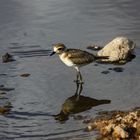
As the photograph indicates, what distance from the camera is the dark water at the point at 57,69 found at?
12.4 metres

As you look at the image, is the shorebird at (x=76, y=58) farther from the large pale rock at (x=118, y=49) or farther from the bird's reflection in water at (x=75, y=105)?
the large pale rock at (x=118, y=49)

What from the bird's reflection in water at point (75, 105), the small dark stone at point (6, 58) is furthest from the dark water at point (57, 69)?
the small dark stone at point (6, 58)

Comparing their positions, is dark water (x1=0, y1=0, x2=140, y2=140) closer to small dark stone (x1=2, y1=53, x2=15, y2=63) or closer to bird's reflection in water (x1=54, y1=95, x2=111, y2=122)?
bird's reflection in water (x1=54, y1=95, x2=111, y2=122)

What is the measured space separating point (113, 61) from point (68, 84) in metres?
2.11

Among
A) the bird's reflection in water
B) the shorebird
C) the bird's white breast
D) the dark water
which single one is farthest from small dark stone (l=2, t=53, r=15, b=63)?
the bird's reflection in water

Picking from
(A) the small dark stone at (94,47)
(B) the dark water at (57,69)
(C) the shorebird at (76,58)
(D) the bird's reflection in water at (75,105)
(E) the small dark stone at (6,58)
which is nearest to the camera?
(B) the dark water at (57,69)

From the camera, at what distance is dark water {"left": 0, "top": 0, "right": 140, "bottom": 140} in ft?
40.8

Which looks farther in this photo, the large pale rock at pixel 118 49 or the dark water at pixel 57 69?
the large pale rock at pixel 118 49

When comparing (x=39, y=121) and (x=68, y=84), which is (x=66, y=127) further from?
(x=68, y=84)

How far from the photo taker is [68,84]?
48.3 feet

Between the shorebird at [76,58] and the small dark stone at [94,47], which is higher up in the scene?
the shorebird at [76,58]

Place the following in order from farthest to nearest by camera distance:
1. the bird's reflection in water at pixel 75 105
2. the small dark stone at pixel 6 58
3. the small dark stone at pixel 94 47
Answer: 1. the small dark stone at pixel 94 47
2. the small dark stone at pixel 6 58
3. the bird's reflection in water at pixel 75 105

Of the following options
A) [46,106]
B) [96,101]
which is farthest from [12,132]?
[96,101]

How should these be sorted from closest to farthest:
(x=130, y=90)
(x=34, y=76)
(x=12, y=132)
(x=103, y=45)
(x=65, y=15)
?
(x=12, y=132), (x=130, y=90), (x=34, y=76), (x=103, y=45), (x=65, y=15)
